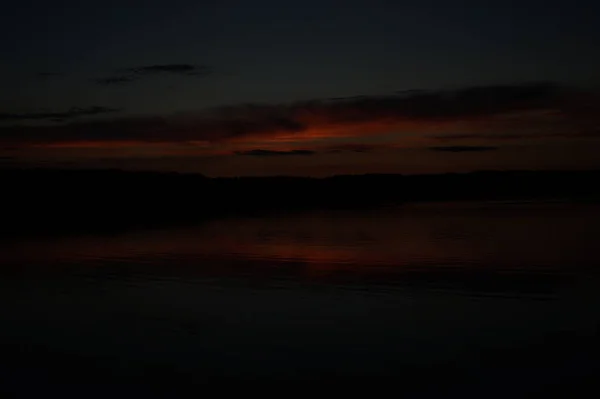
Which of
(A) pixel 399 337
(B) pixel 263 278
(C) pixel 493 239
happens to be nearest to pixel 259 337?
(A) pixel 399 337

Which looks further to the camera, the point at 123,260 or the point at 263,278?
the point at 123,260

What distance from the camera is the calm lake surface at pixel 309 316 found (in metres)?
6.91

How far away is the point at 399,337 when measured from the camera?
8.16 meters

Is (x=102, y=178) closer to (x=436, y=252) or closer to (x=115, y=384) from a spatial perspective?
(x=436, y=252)

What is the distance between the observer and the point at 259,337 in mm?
8234

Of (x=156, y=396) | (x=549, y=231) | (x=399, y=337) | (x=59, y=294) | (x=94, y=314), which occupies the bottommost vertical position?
(x=156, y=396)

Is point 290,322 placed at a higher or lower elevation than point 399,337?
higher

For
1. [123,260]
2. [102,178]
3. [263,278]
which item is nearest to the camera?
[263,278]

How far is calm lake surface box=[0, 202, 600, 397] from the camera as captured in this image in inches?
272

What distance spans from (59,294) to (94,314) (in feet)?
Answer: 5.79

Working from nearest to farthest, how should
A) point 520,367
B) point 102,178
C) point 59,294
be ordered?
point 520,367 → point 59,294 → point 102,178

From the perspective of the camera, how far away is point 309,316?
30.3 feet

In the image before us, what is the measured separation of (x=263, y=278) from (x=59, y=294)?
10.2ft

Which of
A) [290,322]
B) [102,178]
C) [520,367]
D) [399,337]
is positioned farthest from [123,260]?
[102,178]
